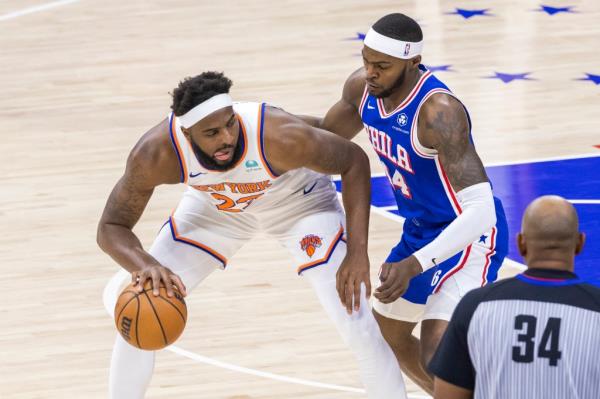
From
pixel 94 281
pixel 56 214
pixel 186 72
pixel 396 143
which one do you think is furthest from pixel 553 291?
pixel 186 72

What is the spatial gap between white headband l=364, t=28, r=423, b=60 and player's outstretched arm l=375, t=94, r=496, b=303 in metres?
0.30

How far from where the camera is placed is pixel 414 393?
6246 millimetres

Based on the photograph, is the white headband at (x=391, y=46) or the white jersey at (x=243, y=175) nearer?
the white headband at (x=391, y=46)

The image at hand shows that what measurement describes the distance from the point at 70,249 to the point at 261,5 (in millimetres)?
7479

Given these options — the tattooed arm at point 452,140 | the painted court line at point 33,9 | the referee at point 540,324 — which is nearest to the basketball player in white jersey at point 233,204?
the tattooed arm at point 452,140

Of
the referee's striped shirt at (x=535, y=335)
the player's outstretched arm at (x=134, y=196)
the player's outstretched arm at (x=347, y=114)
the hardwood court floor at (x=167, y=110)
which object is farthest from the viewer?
the hardwood court floor at (x=167, y=110)

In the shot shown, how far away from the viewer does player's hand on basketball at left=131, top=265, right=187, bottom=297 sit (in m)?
5.20

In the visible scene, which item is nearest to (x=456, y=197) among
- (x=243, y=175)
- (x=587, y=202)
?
(x=243, y=175)

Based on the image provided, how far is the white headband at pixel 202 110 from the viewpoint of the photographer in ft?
17.3

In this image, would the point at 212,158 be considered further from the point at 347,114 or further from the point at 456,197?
the point at 456,197

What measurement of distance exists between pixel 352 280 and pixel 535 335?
76.5 inches

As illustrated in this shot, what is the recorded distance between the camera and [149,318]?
510 cm

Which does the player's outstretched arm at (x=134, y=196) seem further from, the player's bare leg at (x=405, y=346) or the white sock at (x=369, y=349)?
the player's bare leg at (x=405, y=346)

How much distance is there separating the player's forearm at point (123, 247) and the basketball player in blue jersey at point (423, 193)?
0.87 metres
